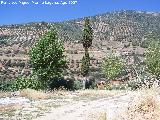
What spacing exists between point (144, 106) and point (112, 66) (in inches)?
2660

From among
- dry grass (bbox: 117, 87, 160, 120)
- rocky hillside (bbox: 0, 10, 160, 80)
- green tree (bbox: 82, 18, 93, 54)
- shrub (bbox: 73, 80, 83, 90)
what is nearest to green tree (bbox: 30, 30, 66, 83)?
shrub (bbox: 73, 80, 83, 90)

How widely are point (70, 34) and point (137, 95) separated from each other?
175 meters

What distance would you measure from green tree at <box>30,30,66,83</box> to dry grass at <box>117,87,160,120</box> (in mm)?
45293

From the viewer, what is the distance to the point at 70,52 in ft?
550

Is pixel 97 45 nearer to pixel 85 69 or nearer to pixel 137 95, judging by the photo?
pixel 85 69

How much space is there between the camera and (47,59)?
6166cm

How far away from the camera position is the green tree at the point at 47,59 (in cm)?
6125

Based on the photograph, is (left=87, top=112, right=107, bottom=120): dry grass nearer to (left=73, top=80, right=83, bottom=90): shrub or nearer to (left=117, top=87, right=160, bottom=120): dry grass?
(left=117, top=87, right=160, bottom=120): dry grass

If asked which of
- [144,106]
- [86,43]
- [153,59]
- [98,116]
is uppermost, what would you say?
[86,43]

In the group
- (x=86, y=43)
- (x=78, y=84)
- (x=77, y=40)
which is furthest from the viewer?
(x=77, y=40)

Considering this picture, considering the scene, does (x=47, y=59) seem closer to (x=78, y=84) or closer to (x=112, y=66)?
(x=78, y=84)

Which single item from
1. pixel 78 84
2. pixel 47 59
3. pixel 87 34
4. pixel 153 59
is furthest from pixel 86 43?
pixel 78 84

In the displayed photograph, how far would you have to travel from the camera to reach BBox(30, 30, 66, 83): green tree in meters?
61.2

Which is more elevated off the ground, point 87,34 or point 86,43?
point 87,34
